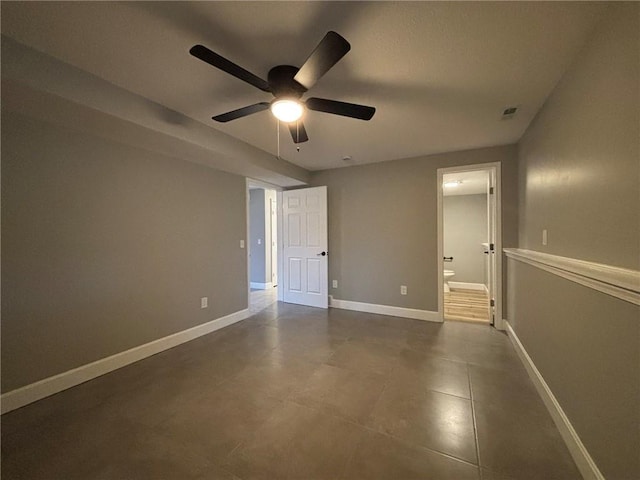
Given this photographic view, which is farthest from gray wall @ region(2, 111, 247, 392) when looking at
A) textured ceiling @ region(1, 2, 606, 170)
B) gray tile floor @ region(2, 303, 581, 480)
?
textured ceiling @ region(1, 2, 606, 170)

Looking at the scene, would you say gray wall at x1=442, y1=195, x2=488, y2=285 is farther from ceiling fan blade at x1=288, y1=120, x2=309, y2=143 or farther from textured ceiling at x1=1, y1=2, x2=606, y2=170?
ceiling fan blade at x1=288, y1=120, x2=309, y2=143

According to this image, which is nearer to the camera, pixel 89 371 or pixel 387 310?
pixel 89 371

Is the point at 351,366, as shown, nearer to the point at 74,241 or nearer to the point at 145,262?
the point at 145,262

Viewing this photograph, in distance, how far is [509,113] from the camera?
226 centimetres

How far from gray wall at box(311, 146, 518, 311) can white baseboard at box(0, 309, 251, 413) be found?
7.59 ft

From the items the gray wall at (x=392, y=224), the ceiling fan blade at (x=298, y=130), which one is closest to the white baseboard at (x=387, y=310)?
the gray wall at (x=392, y=224)

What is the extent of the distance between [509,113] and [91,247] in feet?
12.6

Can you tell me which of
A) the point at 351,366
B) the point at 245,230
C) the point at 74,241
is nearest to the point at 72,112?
the point at 74,241

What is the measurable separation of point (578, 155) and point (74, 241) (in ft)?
11.8

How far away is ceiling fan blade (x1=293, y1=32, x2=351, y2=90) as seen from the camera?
3.72 feet

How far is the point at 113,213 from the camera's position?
233 cm

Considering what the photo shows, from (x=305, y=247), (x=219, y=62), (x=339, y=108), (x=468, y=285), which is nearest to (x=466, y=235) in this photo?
(x=468, y=285)

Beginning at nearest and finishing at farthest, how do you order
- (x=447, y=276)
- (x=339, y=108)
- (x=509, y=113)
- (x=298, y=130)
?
1. (x=339, y=108)
2. (x=298, y=130)
3. (x=509, y=113)
4. (x=447, y=276)

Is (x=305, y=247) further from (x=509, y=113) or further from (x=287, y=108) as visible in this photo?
(x=509, y=113)
